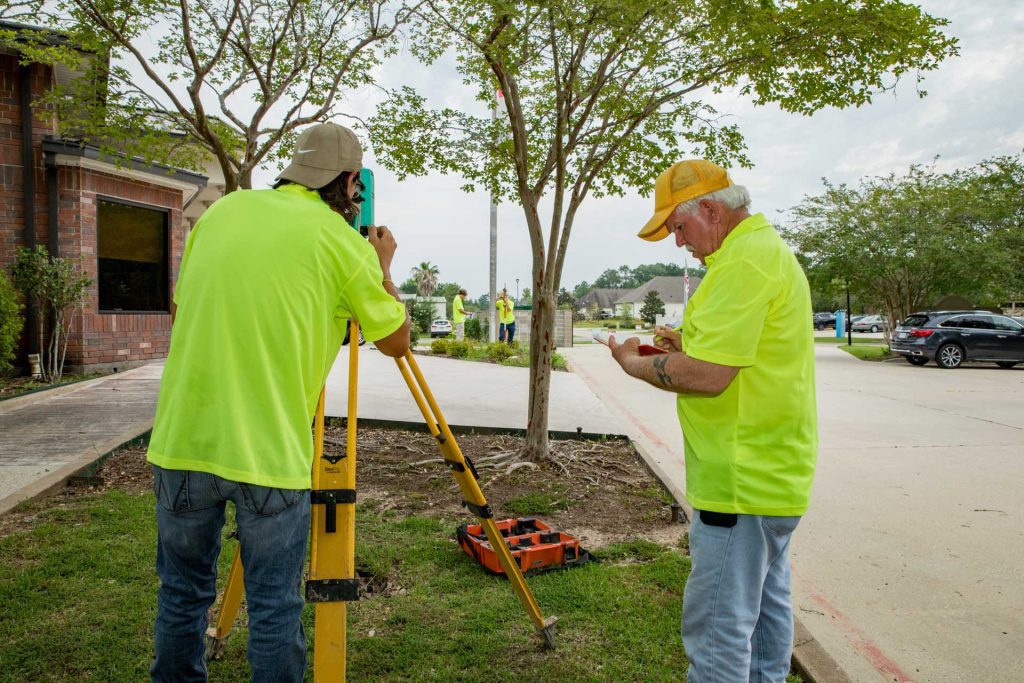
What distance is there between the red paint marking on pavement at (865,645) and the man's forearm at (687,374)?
198 cm

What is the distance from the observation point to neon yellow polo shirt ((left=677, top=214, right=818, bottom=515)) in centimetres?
196

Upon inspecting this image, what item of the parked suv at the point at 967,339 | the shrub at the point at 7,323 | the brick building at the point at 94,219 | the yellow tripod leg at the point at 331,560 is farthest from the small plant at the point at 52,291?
the parked suv at the point at 967,339

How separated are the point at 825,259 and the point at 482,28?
19.2 meters

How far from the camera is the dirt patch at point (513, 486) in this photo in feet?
16.3

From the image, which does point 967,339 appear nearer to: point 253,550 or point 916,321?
point 916,321

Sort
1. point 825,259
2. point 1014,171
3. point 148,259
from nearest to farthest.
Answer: point 148,259 → point 825,259 → point 1014,171

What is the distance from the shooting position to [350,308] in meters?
2.05

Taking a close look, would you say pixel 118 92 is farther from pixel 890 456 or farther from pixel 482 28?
pixel 890 456

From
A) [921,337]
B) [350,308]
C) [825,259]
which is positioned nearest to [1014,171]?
[825,259]

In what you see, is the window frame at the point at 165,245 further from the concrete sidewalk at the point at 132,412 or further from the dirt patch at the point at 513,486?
the dirt patch at the point at 513,486

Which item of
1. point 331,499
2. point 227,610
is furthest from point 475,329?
point 331,499

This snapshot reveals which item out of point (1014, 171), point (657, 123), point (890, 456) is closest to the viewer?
point (657, 123)

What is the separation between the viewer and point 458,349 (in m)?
20.0

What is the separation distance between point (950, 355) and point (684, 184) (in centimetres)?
1967
